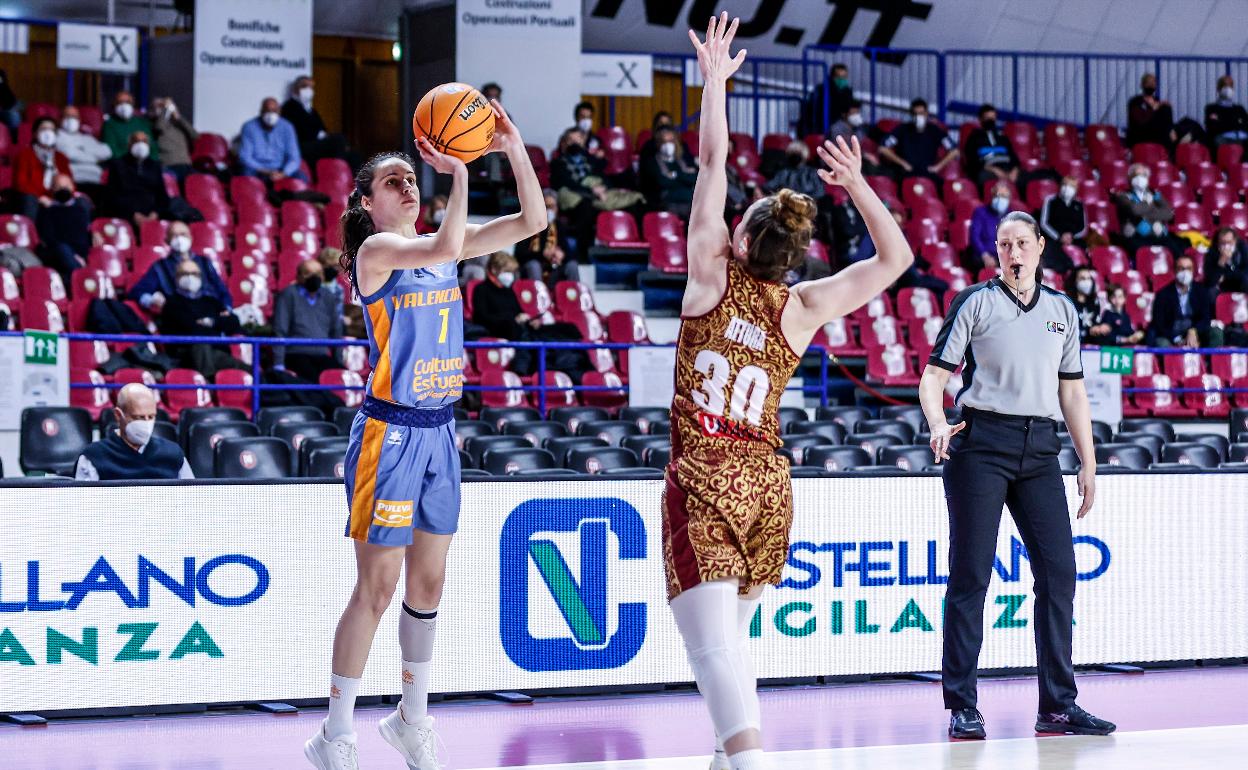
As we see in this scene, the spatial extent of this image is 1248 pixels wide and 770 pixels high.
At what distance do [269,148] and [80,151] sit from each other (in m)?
1.97

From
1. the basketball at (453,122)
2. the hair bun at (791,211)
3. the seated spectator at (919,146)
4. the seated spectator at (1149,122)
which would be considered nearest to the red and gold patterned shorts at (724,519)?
the hair bun at (791,211)

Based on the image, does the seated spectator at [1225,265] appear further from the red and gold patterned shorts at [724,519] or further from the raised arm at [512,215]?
the red and gold patterned shorts at [724,519]

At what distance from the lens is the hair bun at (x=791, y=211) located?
4.45 meters

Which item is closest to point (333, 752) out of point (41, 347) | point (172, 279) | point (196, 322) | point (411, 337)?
point (411, 337)

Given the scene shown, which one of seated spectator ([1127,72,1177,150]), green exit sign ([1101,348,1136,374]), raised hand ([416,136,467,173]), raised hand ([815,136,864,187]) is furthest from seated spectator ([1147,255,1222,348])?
raised hand ([416,136,467,173])

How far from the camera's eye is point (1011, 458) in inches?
247

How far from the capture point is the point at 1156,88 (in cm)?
2328

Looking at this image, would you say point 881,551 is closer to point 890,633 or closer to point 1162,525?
point 890,633

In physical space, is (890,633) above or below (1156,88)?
Answer: below

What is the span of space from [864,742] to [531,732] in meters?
1.30

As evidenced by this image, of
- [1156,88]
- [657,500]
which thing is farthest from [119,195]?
[1156,88]

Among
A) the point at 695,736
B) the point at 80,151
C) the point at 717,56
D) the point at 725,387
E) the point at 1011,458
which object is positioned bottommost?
the point at 695,736

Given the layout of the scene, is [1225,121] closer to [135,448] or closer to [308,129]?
[308,129]

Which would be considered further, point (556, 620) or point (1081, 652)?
point (1081, 652)
